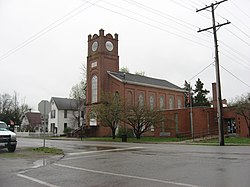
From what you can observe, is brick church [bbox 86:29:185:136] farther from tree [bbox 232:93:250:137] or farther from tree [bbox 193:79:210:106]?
tree [bbox 193:79:210:106]

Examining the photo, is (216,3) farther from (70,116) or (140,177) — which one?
(70,116)

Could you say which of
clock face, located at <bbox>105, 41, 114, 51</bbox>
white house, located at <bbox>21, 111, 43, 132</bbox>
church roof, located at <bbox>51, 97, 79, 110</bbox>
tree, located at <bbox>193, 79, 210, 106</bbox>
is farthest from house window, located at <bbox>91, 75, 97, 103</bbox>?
white house, located at <bbox>21, 111, 43, 132</bbox>

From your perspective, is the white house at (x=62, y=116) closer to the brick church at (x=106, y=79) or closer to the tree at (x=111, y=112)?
the brick church at (x=106, y=79)

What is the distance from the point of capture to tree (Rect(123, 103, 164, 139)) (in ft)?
128

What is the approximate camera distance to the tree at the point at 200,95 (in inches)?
2978

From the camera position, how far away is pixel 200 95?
77.1 metres

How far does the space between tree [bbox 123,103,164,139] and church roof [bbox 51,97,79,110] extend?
34130mm

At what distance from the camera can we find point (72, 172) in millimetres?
10203

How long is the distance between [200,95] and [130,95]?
31.2 meters

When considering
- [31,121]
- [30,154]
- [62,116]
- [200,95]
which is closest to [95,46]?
[62,116]

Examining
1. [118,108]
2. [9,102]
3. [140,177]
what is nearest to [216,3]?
[118,108]

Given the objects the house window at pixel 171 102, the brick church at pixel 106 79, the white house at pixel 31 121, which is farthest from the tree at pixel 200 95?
the white house at pixel 31 121

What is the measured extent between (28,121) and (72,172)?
87560mm

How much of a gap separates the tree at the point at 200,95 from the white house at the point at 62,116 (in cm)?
2998
